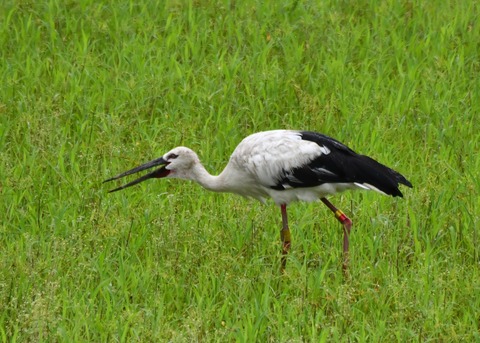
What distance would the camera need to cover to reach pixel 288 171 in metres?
7.02

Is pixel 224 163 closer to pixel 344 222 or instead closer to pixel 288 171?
pixel 288 171

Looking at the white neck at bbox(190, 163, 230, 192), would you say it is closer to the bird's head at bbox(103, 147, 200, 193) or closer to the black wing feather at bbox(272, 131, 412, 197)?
the bird's head at bbox(103, 147, 200, 193)

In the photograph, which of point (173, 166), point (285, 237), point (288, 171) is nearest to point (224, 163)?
point (173, 166)

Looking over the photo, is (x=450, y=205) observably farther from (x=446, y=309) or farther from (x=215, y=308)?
(x=215, y=308)

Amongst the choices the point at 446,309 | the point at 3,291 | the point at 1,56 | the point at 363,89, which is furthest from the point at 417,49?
the point at 3,291

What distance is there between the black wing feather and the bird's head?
0.56 meters

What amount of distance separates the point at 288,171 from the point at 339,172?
1.14ft

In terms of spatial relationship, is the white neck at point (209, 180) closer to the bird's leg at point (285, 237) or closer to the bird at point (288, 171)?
the bird at point (288, 171)

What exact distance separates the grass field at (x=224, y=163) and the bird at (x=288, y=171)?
0.19 m

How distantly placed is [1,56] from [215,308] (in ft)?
13.7

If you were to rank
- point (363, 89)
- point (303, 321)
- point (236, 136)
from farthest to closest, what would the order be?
1. point (363, 89)
2. point (236, 136)
3. point (303, 321)

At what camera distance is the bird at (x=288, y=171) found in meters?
6.79

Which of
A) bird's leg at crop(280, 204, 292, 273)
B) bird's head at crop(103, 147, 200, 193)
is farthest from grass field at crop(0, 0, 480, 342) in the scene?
bird's head at crop(103, 147, 200, 193)

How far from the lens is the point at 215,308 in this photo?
6.12 m
